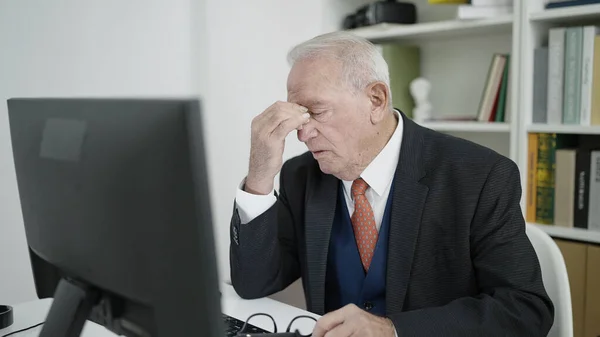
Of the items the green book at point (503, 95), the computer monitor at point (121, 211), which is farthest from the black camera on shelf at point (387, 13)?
the computer monitor at point (121, 211)

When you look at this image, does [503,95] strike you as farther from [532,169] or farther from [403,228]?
[403,228]

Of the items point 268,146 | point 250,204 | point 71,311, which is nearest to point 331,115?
point 268,146

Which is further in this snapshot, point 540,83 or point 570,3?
point 540,83

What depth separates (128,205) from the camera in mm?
656

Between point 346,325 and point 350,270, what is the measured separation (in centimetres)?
40

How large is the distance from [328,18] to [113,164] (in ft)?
7.21

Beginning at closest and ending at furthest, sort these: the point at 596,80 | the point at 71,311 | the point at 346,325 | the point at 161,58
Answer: the point at 71,311, the point at 346,325, the point at 596,80, the point at 161,58

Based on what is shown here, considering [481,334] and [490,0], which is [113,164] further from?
[490,0]

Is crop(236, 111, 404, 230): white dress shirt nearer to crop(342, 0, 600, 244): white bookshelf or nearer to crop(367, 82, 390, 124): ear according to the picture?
crop(367, 82, 390, 124): ear

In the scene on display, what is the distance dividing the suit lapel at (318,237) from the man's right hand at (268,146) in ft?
0.47

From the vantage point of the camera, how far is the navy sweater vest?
53.9 inches

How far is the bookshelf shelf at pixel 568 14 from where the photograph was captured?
6.31 ft

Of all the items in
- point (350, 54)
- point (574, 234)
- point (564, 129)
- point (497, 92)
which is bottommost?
point (574, 234)

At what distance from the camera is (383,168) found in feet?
4.65
